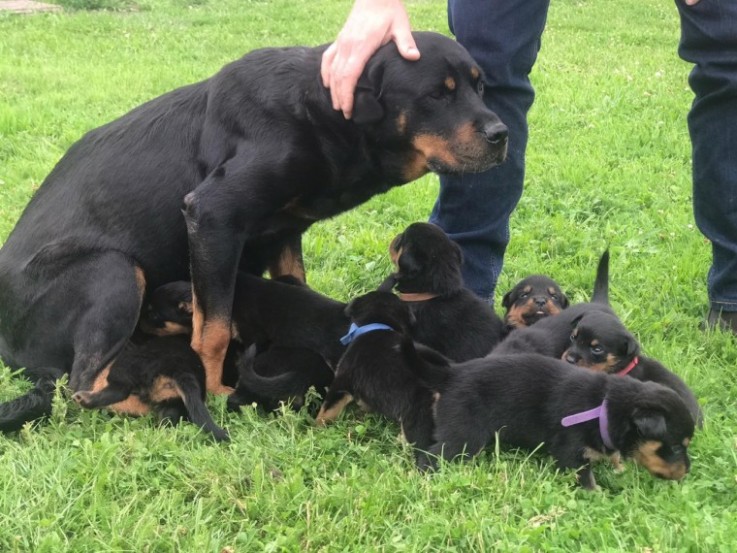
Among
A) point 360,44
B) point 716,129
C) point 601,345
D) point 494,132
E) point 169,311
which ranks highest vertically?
point 360,44

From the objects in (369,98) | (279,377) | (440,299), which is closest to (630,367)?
(440,299)

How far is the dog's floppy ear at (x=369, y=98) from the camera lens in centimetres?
375

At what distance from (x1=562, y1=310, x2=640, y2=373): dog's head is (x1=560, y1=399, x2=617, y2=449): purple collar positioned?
612mm

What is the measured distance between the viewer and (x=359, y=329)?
3.73m

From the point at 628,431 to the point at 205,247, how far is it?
6.58 feet

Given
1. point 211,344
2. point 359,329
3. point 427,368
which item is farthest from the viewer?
point 211,344

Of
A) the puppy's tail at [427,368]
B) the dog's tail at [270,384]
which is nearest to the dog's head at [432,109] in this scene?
the puppy's tail at [427,368]

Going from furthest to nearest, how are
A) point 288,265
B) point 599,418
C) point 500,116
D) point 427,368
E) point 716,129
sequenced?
point 288,265
point 500,116
point 716,129
point 427,368
point 599,418

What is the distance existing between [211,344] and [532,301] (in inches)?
68.1

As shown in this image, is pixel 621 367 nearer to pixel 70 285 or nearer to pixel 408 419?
pixel 408 419

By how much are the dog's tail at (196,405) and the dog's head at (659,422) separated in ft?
5.18

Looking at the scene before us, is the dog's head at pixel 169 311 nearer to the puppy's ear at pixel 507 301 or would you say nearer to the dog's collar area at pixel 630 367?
the puppy's ear at pixel 507 301

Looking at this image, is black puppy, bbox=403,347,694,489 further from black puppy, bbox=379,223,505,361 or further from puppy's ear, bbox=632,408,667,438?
black puppy, bbox=379,223,505,361

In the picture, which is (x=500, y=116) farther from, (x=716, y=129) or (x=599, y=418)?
(x=599, y=418)
